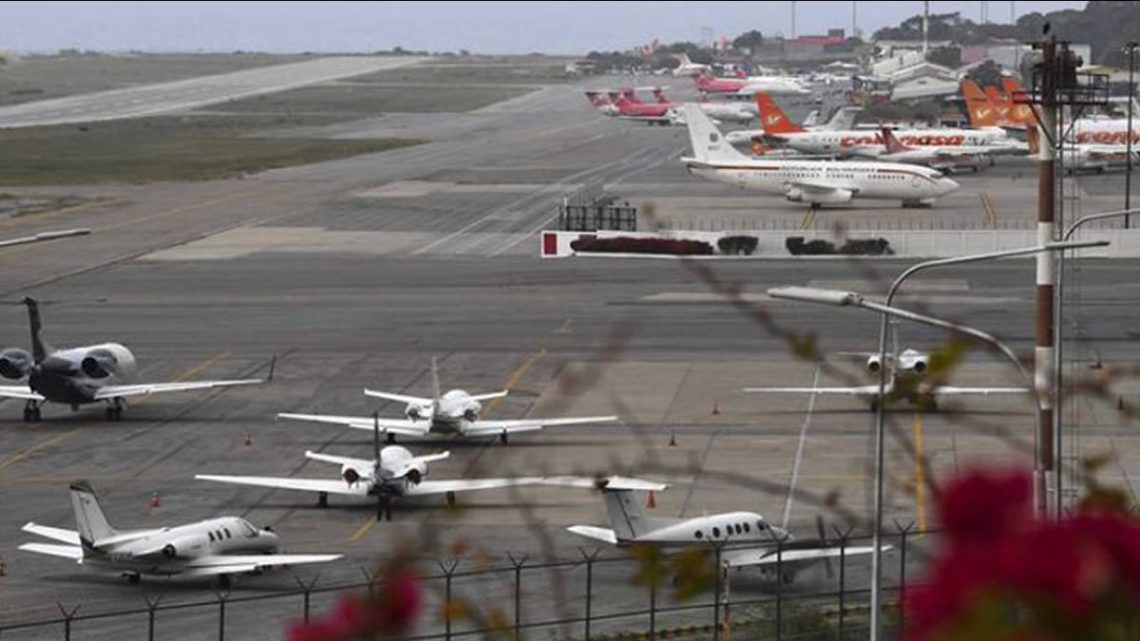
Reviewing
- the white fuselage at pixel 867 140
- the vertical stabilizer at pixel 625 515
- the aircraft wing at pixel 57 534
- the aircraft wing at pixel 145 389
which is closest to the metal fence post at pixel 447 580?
the vertical stabilizer at pixel 625 515

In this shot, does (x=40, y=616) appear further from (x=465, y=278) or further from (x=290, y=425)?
(x=465, y=278)

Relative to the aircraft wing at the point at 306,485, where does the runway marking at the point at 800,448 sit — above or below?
below

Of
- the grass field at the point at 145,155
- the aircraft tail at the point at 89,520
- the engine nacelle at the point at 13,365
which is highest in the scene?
the aircraft tail at the point at 89,520

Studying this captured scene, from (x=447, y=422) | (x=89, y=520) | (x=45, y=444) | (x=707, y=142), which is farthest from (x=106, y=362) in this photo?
(x=707, y=142)

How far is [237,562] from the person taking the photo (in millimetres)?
39531

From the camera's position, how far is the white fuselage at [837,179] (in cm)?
12850

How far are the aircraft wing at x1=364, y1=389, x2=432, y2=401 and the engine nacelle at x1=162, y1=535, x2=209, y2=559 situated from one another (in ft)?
56.5

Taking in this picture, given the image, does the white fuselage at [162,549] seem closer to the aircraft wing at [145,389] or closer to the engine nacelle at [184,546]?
the engine nacelle at [184,546]

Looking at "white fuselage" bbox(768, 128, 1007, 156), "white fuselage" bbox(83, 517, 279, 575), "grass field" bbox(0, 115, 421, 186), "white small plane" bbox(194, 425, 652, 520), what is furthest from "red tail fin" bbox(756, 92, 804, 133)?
"white fuselage" bbox(83, 517, 279, 575)

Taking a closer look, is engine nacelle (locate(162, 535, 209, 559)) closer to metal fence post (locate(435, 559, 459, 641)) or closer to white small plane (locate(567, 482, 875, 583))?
metal fence post (locate(435, 559, 459, 641))

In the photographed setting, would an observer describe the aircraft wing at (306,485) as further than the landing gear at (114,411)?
No

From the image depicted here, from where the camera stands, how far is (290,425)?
2349 inches

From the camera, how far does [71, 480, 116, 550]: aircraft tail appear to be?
38344 millimetres

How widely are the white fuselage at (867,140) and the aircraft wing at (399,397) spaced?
106m
